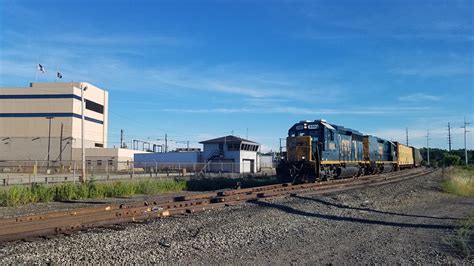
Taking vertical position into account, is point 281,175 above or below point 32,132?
below

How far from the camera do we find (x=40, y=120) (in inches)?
3140

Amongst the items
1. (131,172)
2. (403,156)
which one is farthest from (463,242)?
(403,156)

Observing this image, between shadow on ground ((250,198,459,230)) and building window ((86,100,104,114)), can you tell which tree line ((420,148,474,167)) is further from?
shadow on ground ((250,198,459,230))

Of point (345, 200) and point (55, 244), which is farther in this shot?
point (345, 200)

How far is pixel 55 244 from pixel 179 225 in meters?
3.00

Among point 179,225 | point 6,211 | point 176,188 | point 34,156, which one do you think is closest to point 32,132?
point 34,156

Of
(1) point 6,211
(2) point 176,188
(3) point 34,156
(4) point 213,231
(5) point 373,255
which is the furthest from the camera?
(3) point 34,156

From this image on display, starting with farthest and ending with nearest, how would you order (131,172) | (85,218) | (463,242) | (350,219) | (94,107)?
1. (94,107)
2. (131,172)
3. (350,219)
4. (85,218)
5. (463,242)

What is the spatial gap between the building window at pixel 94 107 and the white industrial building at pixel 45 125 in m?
1.30

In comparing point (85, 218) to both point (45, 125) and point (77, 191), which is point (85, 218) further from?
point (45, 125)

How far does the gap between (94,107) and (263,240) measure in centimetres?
8382

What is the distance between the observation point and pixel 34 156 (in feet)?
256

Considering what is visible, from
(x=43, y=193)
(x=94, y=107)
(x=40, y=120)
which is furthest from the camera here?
(x=94, y=107)

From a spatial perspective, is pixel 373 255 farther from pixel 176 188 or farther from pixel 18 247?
pixel 176 188
